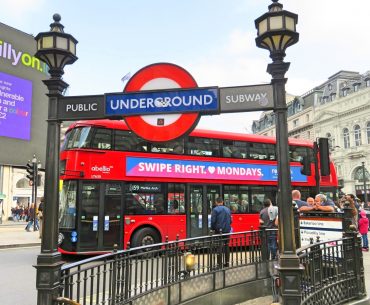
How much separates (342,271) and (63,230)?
8176 mm

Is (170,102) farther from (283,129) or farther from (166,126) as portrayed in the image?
(283,129)

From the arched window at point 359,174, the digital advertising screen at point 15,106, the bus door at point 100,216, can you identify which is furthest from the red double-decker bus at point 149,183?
the arched window at point 359,174

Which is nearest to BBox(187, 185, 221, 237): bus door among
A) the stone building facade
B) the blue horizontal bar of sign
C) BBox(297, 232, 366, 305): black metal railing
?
BBox(297, 232, 366, 305): black metal railing

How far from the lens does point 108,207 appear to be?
11.9m

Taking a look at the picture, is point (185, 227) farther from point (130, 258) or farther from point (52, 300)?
point (52, 300)

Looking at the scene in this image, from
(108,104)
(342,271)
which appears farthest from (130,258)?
(342,271)

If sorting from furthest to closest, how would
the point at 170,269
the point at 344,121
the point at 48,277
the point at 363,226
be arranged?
1. the point at 344,121
2. the point at 363,226
3. the point at 170,269
4. the point at 48,277

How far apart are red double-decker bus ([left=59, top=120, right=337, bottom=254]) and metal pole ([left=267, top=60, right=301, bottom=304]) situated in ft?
26.6

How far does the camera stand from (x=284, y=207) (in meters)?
4.49

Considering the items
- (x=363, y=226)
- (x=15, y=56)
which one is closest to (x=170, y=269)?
(x=363, y=226)

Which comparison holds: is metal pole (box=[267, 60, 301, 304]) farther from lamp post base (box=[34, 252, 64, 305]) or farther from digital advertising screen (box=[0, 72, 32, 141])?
digital advertising screen (box=[0, 72, 32, 141])

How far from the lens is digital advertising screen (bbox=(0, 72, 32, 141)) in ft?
87.7

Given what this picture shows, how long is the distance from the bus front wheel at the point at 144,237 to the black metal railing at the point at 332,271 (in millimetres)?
6962

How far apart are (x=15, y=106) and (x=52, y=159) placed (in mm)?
24819
